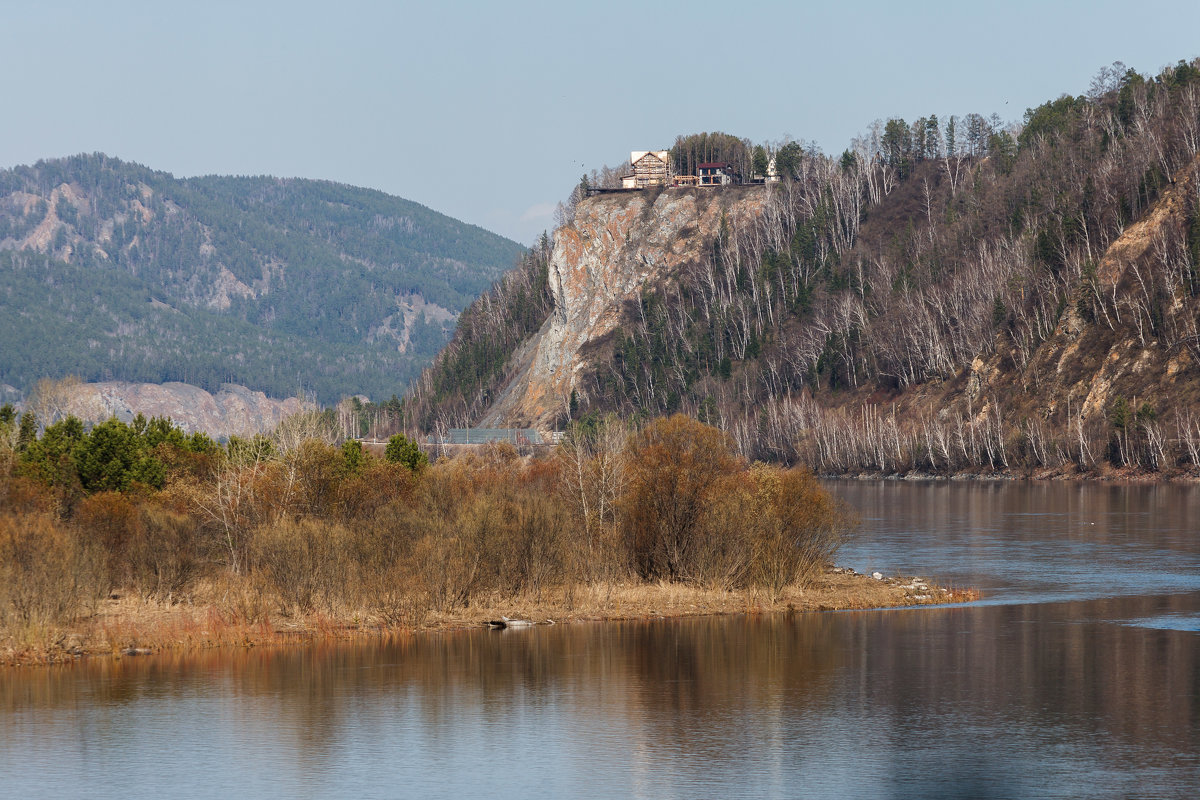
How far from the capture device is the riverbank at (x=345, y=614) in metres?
42.8

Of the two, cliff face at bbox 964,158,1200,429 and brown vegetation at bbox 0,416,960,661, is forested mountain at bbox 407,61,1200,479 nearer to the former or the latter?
cliff face at bbox 964,158,1200,429

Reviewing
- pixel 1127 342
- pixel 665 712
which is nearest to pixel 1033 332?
pixel 1127 342

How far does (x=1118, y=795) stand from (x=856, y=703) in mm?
10086

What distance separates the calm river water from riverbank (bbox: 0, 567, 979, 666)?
1.63m

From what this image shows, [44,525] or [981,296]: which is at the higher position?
[981,296]

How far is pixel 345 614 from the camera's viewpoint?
156 ft

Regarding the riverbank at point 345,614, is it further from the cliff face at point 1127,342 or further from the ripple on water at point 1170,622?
the cliff face at point 1127,342

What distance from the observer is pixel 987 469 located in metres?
144

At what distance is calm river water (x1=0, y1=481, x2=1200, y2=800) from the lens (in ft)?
91.2

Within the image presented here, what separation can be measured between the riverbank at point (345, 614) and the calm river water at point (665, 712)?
1.63m

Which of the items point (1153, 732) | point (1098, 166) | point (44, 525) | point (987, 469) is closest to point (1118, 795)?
point (1153, 732)

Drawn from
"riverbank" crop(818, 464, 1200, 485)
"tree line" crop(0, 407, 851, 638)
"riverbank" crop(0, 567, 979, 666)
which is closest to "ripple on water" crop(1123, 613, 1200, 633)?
"riverbank" crop(0, 567, 979, 666)

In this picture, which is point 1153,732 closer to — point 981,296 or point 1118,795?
point 1118,795

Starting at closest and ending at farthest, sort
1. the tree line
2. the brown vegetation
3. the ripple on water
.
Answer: the brown vegetation
the ripple on water
the tree line
